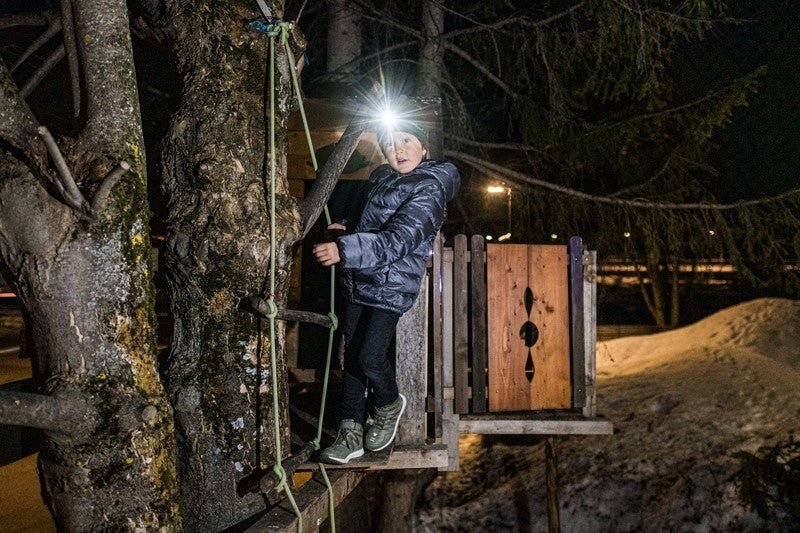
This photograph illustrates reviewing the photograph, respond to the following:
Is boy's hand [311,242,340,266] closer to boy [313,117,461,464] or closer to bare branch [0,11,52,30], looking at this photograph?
boy [313,117,461,464]

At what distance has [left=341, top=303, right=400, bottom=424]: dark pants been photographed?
11.2 ft

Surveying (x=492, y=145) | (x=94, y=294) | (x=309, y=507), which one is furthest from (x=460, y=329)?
(x=492, y=145)

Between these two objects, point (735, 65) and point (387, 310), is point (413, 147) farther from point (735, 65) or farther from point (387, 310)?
point (735, 65)

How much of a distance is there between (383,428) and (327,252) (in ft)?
4.61

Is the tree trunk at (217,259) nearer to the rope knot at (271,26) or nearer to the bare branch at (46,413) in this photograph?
the rope knot at (271,26)

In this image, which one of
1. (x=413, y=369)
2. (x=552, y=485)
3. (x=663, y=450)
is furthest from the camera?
(x=663, y=450)

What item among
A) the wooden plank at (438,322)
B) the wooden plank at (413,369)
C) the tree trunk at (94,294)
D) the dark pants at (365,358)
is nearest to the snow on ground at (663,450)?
the wooden plank at (438,322)

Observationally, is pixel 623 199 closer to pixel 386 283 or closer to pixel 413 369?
pixel 413 369

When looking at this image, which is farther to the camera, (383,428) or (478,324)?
(478,324)

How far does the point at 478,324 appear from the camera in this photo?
4957mm

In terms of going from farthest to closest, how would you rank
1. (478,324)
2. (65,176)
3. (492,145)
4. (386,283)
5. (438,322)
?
(492,145)
(478,324)
(438,322)
(386,283)
(65,176)

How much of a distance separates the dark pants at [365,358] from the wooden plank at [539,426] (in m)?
1.66

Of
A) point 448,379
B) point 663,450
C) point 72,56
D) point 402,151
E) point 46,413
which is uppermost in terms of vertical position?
point 72,56

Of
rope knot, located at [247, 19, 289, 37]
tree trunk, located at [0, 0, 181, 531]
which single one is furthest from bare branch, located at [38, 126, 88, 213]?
rope knot, located at [247, 19, 289, 37]
